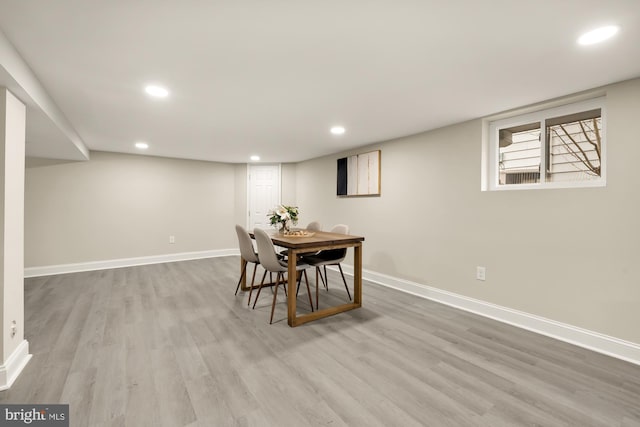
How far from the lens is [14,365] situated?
187 centimetres

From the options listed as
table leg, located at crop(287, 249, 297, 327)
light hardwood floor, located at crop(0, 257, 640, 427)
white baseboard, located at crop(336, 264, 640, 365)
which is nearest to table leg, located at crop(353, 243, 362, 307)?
light hardwood floor, located at crop(0, 257, 640, 427)

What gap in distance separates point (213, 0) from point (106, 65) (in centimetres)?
116

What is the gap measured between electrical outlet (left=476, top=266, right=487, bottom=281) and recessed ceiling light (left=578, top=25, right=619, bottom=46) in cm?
212

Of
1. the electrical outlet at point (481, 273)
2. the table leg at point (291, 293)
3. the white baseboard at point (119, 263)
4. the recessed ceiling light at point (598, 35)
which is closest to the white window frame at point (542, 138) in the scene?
the electrical outlet at point (481, 273)

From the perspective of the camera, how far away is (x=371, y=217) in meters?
4.42

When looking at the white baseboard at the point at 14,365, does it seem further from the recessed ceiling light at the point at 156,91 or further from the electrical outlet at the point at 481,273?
the electrical outlet at the point at 481,273

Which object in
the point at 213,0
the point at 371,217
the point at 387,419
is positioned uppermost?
the point at 213,0

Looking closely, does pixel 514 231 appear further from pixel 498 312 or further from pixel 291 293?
pixel 291 293

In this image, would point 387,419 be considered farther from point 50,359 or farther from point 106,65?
point 106,65

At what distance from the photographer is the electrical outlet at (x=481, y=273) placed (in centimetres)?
302

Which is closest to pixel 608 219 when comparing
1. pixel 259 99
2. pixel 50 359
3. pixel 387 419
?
pixel 387 419

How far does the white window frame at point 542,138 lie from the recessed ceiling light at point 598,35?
3.33 ft

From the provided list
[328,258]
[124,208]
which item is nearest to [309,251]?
[328,258]

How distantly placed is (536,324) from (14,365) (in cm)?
412
